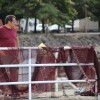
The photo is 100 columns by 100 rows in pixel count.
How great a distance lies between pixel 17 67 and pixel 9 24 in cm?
123

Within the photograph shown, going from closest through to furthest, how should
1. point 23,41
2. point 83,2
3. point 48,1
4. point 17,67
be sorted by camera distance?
point 17,67, point 23,41, point 48,1, point 83,2

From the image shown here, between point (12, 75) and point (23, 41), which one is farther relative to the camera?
point (23, 41)

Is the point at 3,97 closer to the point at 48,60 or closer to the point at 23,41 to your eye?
the point at 48,60

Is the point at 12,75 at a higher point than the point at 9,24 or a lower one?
lower

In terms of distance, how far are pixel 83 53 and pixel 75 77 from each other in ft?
1.76

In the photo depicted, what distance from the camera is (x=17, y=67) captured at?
29.4ft

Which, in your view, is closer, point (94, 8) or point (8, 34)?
point (8, 34)

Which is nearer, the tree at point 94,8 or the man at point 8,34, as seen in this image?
the man at point 8,34

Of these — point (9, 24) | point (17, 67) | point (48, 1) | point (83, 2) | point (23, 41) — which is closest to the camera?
point (17, 67)

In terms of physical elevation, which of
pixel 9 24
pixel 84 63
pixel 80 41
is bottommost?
pixel 80 41

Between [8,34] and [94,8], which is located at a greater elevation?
[8,34]

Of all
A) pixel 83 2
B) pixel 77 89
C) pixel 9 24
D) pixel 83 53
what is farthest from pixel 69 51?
pixel 83 2

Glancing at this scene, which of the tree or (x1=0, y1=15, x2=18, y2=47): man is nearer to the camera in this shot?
(x1=0, y1=15, x2=18, y2=47): man

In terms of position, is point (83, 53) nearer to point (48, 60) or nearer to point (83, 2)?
point (48, 60)
